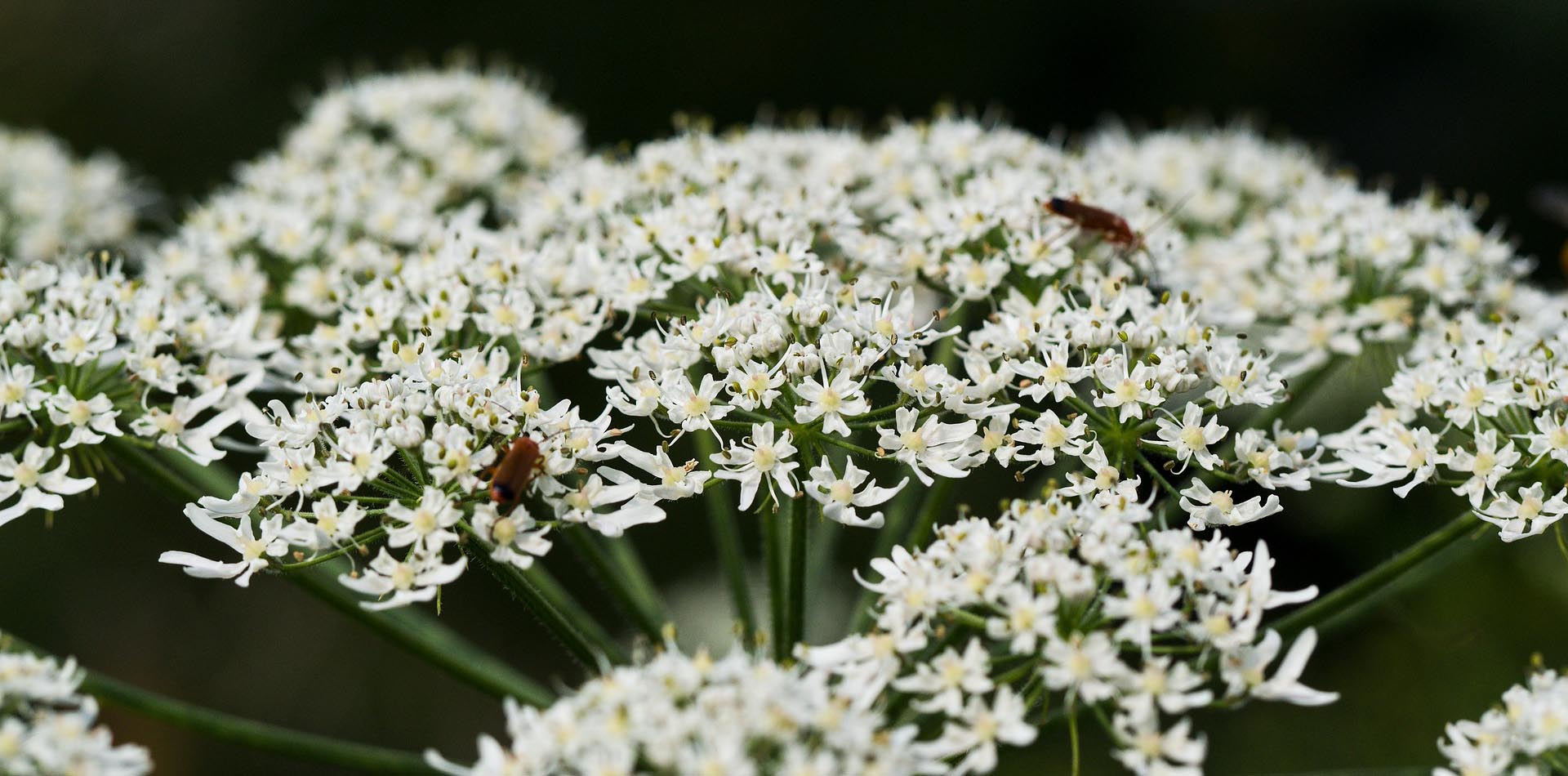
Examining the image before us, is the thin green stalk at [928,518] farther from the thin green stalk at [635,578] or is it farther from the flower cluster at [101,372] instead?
the flower cluster at [101,372]

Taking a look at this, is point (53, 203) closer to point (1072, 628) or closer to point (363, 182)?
point (363, 182)

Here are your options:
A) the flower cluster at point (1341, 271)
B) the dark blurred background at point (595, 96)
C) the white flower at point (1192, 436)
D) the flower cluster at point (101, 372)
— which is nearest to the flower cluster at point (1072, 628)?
the white flower at point (1192, 436)

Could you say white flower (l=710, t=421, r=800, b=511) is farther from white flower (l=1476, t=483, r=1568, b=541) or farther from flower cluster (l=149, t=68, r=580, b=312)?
white flower (l=1476, t=483, r=1568, b=541)

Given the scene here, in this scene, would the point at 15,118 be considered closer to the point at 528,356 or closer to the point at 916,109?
the point at 916,109

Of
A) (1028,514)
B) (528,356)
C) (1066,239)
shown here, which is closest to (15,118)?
(528,356)

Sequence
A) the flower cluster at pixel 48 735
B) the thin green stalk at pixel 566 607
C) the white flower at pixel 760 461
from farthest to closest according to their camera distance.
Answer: the thin green stalk at pixel 566 607 < the white flower at pixel 760 461 < the flower cluster at pixel 48 735

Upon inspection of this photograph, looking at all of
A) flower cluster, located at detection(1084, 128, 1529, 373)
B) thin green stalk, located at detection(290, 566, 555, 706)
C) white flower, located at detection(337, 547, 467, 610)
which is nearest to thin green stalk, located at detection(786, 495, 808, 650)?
thin green stalk, located at detection(290, 566, 555, 706)
